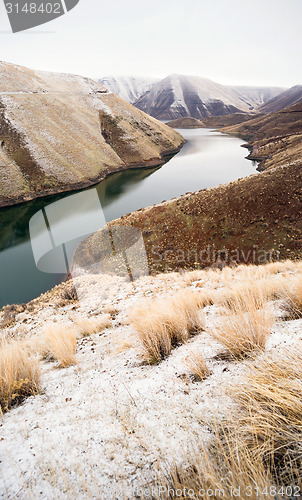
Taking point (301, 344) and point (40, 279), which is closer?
point (301, 344)

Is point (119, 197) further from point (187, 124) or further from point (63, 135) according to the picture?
point (187, 124)

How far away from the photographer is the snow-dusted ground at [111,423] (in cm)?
115

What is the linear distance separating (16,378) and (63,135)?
55945 mm

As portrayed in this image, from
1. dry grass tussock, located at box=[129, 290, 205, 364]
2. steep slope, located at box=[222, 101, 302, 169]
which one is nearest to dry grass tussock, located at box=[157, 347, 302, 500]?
dry grass tussock, located at box=[129, 290, 205, 364]

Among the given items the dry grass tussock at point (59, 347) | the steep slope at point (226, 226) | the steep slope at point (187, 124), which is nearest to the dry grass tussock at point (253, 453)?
the dry grass tussock at point (59, 347)

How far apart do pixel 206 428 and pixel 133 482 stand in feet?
1.57

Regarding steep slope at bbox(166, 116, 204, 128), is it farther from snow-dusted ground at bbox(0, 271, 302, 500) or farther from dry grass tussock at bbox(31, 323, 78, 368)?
snow-dusted ground at bbox(0, 271, 302, 500)

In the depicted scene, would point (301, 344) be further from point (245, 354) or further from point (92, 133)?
point (92, 133)

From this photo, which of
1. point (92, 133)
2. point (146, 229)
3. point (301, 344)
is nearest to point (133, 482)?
point (301, 344)

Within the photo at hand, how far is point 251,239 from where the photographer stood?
15.6 metres

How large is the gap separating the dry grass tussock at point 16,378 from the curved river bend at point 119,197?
13887mm

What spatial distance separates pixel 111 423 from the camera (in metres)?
1.49

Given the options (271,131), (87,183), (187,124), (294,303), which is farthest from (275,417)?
(187,124)

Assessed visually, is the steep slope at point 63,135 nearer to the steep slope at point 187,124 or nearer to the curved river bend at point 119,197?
the curved river bend at point 119,197
